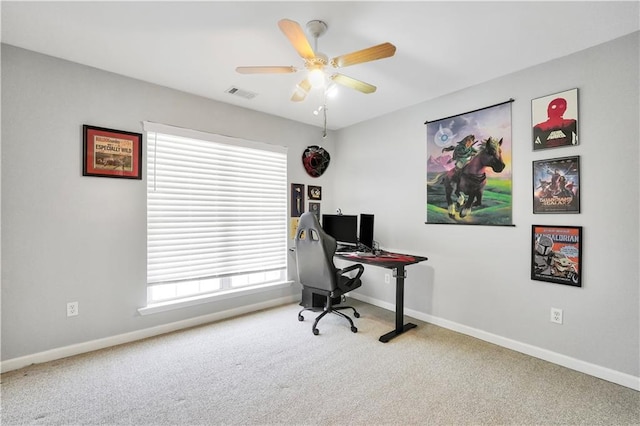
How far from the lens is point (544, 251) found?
249cm

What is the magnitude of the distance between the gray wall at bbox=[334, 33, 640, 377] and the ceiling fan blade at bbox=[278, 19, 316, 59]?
79.7 inches

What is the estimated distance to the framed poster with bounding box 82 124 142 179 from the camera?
258cm

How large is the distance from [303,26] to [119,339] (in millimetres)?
3190

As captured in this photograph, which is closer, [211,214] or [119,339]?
[119,339]

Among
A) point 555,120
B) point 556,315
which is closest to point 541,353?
point 556,315

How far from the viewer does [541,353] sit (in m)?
2.49

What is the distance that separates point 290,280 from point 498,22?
347 cm

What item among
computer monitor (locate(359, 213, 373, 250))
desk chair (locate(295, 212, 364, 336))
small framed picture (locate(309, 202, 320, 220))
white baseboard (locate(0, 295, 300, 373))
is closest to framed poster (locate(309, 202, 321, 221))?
small framed picture (locate(309, 202, 320, 220))

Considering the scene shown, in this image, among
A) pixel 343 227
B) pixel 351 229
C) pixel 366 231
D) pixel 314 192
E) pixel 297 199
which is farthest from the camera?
pixel 314 192

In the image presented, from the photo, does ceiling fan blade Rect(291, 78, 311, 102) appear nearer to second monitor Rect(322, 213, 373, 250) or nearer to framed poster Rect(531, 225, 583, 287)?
second monitor Rect(322, 213, 373, 250)

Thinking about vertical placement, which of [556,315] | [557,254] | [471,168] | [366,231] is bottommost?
[556,315]

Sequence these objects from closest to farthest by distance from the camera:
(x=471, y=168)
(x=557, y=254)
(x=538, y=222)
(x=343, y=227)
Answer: (x=557, y=254)
(x=538, y=222)
(x=471, y=168)
(x=343, y=227)

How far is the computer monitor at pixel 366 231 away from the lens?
359 cm

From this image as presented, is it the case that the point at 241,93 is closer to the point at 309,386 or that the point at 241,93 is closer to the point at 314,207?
the point at 314,207
